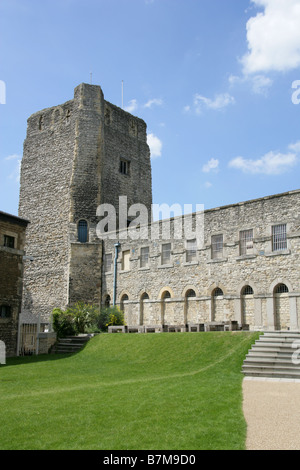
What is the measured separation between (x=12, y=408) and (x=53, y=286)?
2022 centimetres

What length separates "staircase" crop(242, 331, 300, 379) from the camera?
1243 cm

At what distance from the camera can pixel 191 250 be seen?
2320 centimetres

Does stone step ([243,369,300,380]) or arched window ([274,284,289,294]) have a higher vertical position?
arched window ([274,284,289,294])

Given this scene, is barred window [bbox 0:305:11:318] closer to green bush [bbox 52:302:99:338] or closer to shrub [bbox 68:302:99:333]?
green bush [bbox 52:302:99:338]

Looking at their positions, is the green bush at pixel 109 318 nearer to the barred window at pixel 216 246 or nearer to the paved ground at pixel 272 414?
the barred window at pixel 216 246

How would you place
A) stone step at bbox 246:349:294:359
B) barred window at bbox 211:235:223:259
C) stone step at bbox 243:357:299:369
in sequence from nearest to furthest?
1. stone step at bbox 243:357:299:369
2. stone step at bbox 246:349:294:359
3. barred window at bbox 211:235:223:259

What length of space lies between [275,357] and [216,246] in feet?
30.9

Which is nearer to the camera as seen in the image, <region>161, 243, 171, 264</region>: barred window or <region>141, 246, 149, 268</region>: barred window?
<region>161, 243, 171, 264</region>: barred window

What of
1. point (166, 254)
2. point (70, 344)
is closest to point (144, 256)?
point (166, 254)

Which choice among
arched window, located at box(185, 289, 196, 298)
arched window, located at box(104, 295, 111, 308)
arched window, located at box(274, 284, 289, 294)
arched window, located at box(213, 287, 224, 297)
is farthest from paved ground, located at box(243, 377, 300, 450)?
arched window, located at box(104, 295, 111, 308)

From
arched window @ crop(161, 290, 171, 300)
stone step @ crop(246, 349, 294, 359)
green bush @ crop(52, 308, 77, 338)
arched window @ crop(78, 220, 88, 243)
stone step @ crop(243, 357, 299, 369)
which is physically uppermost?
arched window @ crop(78, 220, 88, 243)

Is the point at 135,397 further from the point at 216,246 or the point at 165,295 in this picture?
the point at 165,295

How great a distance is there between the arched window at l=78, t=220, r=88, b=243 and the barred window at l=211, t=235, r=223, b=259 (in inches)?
385
